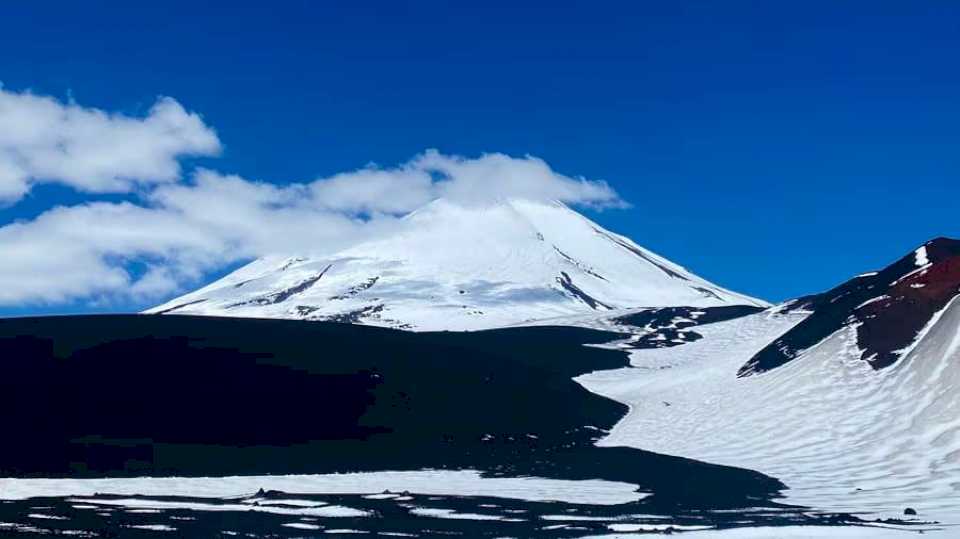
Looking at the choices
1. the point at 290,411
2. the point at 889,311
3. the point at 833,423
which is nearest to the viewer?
the point at 833,423

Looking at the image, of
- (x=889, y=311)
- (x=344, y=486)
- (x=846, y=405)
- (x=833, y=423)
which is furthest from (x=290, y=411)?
(x=889, y=311)

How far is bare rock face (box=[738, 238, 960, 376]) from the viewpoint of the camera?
6950 cm

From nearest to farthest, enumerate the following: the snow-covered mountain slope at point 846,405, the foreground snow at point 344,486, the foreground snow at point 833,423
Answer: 1. the foreground snow at point 344,486
2. the foreground snow at point 833,423
3. the snow-covered mountain slope at point 846,405

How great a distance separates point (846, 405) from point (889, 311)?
14025 millimetres

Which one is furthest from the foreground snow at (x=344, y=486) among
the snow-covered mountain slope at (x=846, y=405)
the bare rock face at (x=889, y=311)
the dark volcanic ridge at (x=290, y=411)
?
the bare rock face at (x=889, y=311)

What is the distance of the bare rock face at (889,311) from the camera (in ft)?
228

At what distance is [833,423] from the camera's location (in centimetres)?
5928

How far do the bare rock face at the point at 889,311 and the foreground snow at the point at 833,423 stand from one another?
1.23 metres

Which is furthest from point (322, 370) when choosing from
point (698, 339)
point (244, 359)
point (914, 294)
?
point (698, 339)

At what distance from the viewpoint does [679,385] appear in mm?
83688

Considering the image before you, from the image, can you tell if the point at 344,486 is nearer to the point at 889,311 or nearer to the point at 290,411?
the point at 290,411

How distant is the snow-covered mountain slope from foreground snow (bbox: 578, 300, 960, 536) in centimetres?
8

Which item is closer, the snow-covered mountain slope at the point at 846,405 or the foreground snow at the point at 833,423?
the foreground snow at the point at 833,423

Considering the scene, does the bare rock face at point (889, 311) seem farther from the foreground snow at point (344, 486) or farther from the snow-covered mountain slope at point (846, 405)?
the foreground snow at point (344, 486)
